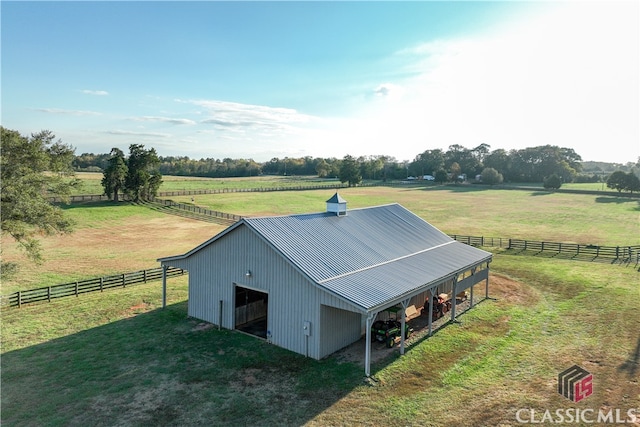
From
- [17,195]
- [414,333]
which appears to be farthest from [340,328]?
[17,195]

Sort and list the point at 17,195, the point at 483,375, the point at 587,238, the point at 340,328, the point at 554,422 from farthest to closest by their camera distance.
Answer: the point at 587,238 → the point at 17,195 → the point at 340,328 → the point at 483,375 → the point at 554,422

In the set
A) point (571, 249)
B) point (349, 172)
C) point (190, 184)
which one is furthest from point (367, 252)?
point (190, 184)

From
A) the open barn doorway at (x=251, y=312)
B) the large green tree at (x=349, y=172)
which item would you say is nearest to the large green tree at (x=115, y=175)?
the open barn doorway at (x=251, y=312)

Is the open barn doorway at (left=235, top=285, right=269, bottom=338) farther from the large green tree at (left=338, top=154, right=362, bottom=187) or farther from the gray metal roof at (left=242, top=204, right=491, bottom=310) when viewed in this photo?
the large green tree at (left=338, top=154, right=362, bottom=187)

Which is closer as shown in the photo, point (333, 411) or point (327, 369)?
point (333, 411)

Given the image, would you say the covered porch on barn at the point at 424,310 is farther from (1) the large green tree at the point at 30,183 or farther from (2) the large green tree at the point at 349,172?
(2) the large green tree at the point at 349,172

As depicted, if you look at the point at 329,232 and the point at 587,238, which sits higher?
the point at 329,232

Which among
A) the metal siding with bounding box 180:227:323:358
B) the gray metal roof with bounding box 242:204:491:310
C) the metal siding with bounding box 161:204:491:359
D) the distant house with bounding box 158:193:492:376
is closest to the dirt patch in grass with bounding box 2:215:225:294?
the distant house with bounding box 158:193:492:376

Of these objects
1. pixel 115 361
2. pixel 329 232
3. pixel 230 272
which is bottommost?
pixel 115 361

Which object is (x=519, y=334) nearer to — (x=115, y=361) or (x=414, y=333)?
(x=414, y=333)
